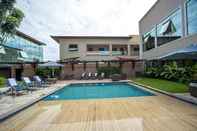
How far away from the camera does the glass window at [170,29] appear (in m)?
18.9

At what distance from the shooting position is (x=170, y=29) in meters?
20.8

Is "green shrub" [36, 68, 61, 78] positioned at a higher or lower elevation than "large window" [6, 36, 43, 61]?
lower

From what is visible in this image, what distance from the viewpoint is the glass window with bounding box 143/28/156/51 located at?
2618 cm

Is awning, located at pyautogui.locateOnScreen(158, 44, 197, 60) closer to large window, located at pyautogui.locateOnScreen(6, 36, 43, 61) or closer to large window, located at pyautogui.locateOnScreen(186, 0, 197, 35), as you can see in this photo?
large window, located at pyautogui.locateOnScreen(186, 0, 197, 35)

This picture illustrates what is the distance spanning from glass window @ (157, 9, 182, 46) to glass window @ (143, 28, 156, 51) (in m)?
1.81

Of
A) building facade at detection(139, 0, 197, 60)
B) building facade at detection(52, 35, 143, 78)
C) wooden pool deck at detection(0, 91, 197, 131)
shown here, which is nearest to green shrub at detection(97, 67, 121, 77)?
building facade at detection(52, 35, 143, 78)

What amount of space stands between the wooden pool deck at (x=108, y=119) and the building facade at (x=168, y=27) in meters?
9.80

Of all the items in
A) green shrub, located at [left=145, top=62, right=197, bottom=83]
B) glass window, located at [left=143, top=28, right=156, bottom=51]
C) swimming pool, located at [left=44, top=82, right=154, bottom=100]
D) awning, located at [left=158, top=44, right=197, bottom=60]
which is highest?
glass window, located at [left=143, top=28, right=156, bottom=51]

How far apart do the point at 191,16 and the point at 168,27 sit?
15.6 feet

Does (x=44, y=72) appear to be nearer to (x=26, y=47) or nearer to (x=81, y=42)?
(x=81, y=42)

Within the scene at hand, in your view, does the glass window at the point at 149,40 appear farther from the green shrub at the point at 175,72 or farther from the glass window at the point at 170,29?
the green shrub at the point at 175,72

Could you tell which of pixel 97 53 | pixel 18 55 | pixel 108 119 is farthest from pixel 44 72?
Result: pixel 108 119

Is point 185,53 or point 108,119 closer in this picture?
point 108,119

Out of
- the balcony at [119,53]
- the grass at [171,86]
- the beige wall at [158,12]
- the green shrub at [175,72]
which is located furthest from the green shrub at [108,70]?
the grass at [171,86]
